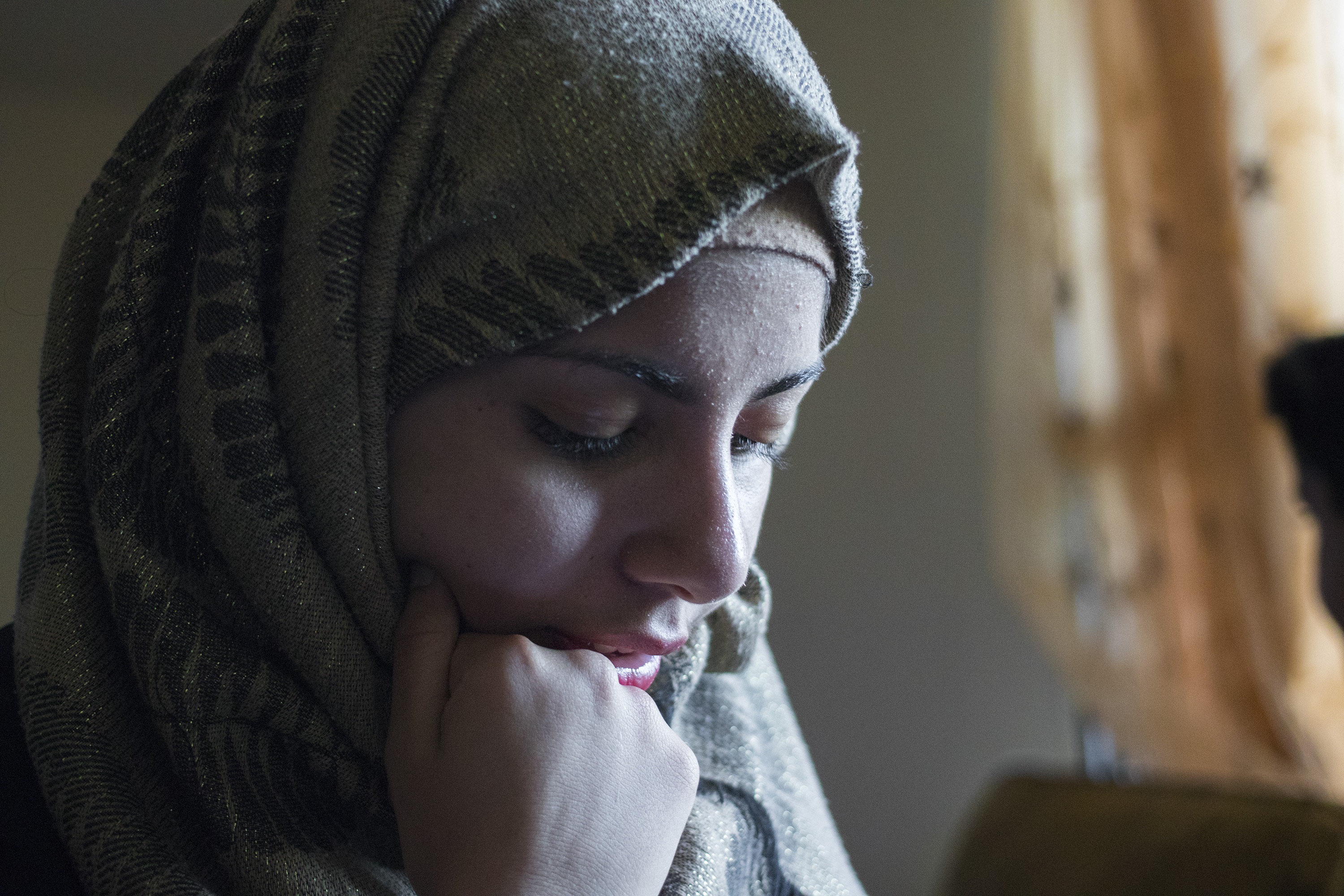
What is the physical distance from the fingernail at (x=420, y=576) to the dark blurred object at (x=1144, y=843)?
1472mm

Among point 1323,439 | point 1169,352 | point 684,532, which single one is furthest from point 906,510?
point 684,532

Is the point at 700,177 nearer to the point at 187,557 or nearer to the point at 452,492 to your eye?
the point at 452,492

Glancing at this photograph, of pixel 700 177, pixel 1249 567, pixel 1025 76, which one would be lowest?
pixel 1249 567

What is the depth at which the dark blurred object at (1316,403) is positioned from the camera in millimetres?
1828

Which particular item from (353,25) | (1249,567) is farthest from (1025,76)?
(353,25)

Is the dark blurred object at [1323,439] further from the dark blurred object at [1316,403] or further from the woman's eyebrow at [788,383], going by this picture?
the woman's eyebrow at [788,383]

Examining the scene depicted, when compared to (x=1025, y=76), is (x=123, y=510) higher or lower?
lower

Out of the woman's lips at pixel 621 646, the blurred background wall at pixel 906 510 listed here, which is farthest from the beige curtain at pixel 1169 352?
the woman's lips at pixel 621 646

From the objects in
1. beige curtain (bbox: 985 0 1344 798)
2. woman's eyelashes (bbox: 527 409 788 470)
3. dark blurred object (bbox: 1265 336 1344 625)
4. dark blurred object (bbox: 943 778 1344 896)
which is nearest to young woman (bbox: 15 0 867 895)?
woman's eyelashes (bbox: 527 409 788 470)

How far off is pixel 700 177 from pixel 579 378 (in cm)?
15

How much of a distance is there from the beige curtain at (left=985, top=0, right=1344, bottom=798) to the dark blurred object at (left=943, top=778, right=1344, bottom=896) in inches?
17.1

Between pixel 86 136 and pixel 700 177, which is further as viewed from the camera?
pixel 86 136

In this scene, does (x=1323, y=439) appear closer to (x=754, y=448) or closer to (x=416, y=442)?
(x=754, y=448)

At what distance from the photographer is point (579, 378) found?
0.67m
